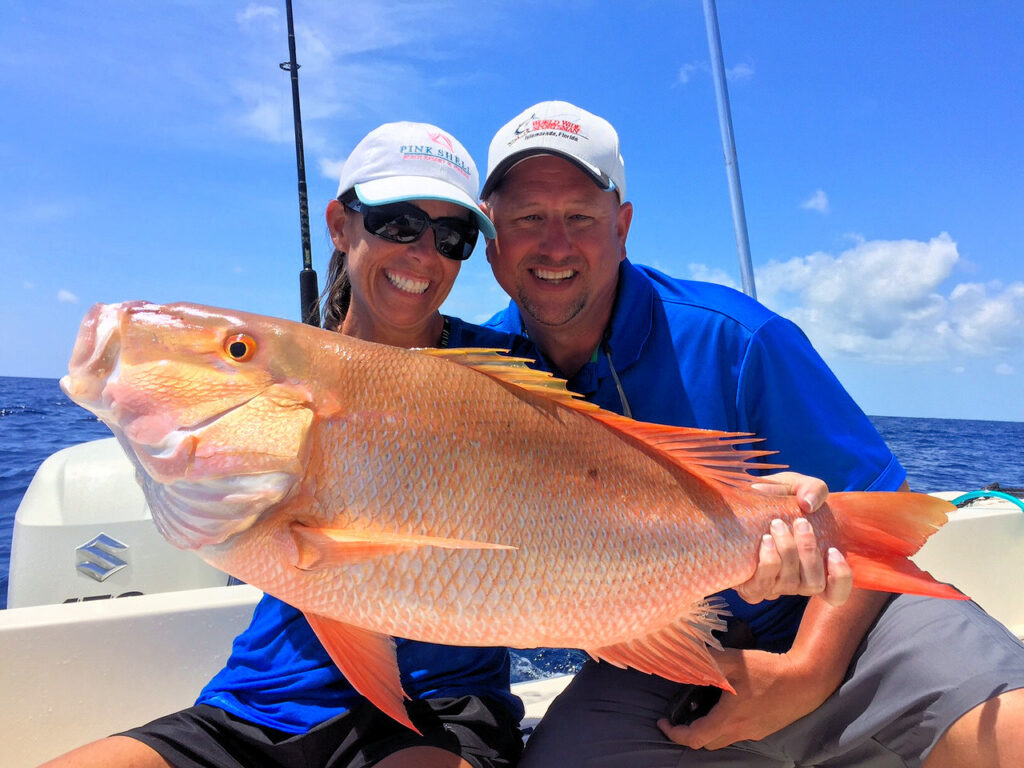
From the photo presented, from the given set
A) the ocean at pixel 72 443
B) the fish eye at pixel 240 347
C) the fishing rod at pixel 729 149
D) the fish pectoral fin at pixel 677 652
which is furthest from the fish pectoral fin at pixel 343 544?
the fishing rod at pixel 729 149

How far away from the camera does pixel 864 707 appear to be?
6.81ft

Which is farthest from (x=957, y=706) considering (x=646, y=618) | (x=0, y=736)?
(x=0, y=736)

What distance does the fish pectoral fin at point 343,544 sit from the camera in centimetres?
138

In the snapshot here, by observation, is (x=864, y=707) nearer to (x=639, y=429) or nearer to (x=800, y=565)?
(x=800, y=565)

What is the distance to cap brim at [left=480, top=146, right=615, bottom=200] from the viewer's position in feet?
7.72

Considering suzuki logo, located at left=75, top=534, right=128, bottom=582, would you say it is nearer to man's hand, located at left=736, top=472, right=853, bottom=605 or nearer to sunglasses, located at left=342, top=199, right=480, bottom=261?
sunglasses, located at left=342, top=199, right=480, bottom=261

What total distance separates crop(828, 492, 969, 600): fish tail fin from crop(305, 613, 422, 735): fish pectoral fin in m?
1.22

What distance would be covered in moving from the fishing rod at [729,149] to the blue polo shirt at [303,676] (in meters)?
3.62

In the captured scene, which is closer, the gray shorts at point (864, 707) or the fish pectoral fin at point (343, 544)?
the fish pectoral fin at point (343, 544)

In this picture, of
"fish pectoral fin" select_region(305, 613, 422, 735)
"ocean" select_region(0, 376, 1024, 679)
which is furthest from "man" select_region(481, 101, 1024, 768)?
"ocean" select_region(0, 376, 1024, 679)

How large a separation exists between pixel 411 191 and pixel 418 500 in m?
1.13

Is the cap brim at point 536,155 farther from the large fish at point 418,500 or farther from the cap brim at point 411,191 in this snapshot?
the large fish at point 418,500

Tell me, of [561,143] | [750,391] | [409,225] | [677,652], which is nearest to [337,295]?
[409,225]

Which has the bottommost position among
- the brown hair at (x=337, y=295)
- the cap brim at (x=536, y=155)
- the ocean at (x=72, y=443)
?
the ocean at (x=72, y=443)
